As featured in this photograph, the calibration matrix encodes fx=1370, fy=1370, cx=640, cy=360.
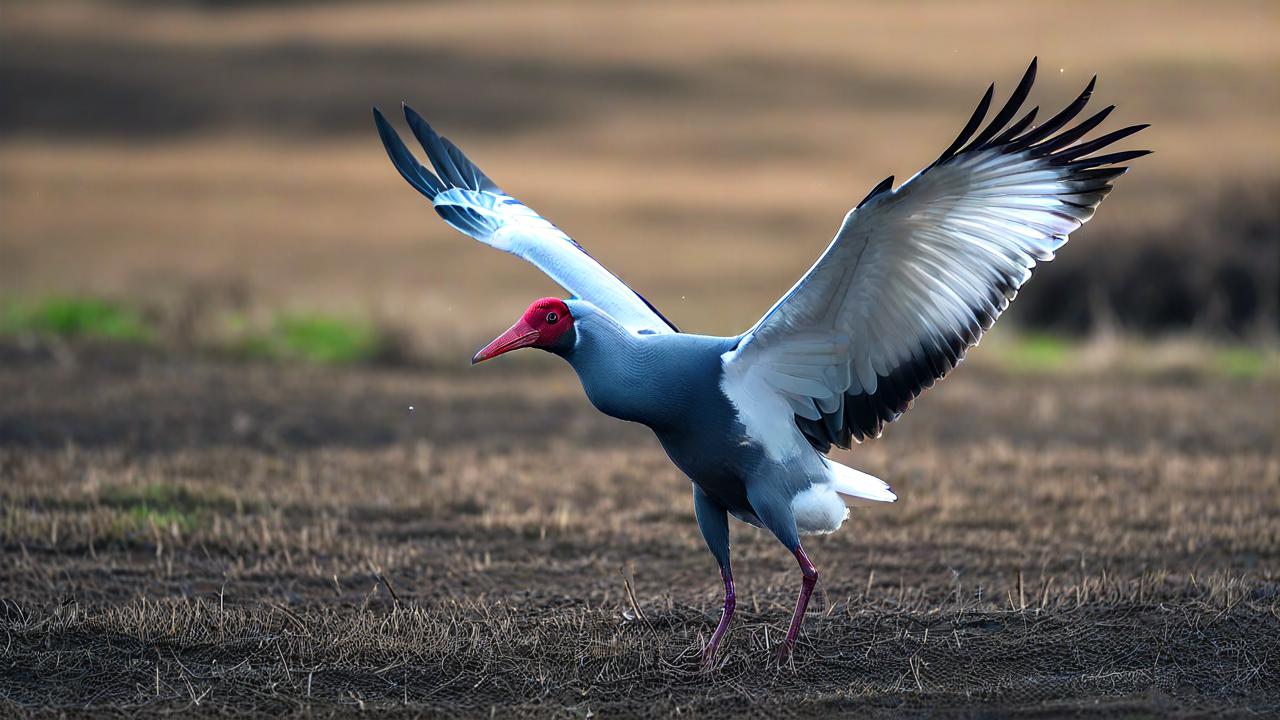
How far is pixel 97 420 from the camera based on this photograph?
10508 millimetres

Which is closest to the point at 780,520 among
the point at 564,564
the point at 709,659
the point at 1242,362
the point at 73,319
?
the point at 709,659

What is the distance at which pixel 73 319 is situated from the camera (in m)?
15.2

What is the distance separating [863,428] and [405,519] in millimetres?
3463

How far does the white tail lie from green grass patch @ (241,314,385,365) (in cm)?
914

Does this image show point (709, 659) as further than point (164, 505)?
No

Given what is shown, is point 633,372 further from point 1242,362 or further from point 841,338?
point 1242,362

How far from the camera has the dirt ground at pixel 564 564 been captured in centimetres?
515

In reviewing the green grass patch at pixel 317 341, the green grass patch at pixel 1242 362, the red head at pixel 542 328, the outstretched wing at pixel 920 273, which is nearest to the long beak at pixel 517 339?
the red head at pixel 542 328

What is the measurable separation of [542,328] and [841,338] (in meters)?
1.18

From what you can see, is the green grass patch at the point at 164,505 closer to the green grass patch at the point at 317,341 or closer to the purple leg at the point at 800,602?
the purple leg at the point at 800,602

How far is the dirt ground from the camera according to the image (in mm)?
5148

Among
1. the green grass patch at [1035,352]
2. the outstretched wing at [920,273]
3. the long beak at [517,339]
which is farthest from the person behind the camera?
the green grass patch at [1035,352]

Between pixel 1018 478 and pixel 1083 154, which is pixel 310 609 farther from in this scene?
pixel 1018 478

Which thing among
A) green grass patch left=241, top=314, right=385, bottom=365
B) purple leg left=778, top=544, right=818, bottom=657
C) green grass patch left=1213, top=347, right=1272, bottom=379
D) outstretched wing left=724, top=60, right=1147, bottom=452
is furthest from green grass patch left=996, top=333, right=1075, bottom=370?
purple leg left=778, top=544, right=818, bottom=657
